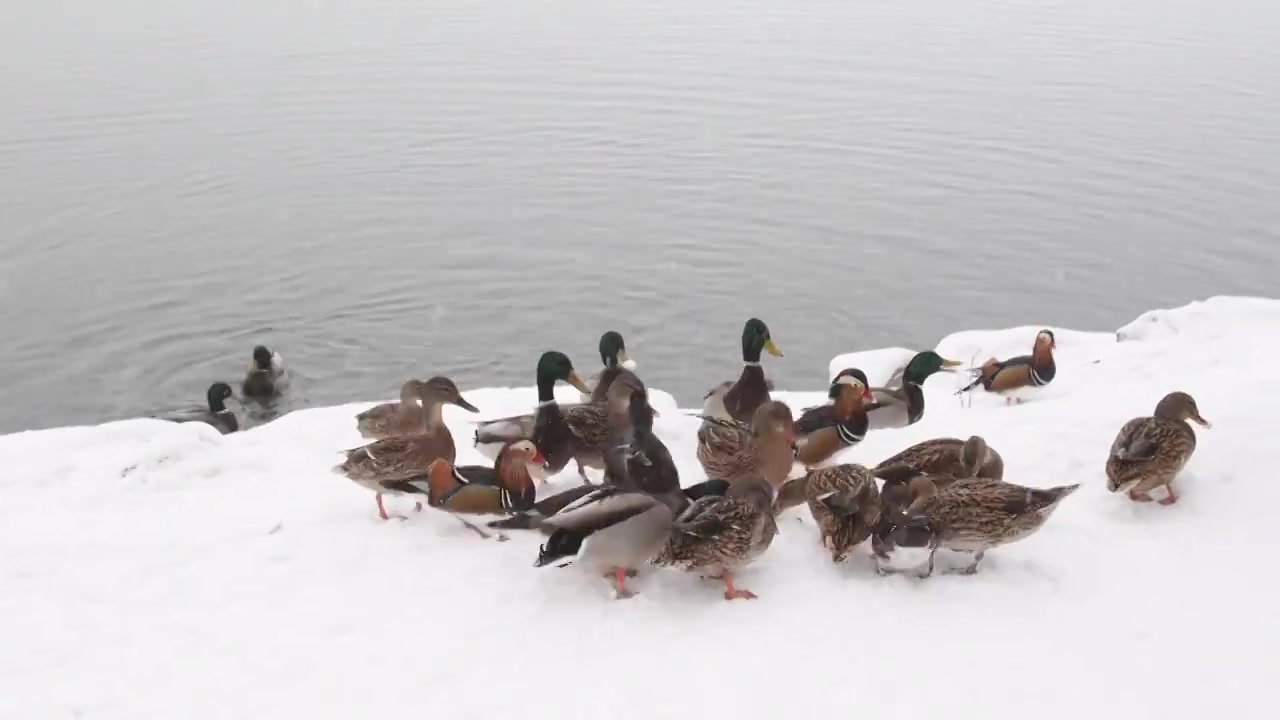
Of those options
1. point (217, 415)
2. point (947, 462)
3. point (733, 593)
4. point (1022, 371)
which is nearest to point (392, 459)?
point (733, 593)

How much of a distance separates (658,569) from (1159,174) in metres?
19.8

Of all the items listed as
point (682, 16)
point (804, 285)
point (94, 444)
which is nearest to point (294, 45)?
point (682, 16)

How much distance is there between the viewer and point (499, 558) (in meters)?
6.15

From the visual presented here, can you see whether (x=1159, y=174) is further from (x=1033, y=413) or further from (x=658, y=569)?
(x=658, y=569)

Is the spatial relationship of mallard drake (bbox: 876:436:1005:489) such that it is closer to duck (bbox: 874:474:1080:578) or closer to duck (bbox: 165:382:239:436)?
duck (bbox: 874:474:1080:578)

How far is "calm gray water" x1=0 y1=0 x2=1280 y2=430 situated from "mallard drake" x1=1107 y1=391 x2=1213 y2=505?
6445mm

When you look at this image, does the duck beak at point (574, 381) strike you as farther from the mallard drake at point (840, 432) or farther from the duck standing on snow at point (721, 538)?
the duck standing on snow at point (721, 538)

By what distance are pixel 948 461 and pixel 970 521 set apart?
1.07 metres

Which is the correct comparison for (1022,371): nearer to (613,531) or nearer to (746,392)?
(746,392)

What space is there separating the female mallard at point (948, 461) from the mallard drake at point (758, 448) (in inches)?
23.5

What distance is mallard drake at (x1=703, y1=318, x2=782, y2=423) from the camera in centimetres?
862

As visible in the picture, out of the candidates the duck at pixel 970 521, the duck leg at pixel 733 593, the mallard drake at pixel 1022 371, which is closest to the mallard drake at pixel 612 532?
the duck leg at pixel 733 593

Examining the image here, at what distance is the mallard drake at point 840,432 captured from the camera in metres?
7.46

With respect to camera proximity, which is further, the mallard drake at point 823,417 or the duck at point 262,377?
the duck at point 262,377
